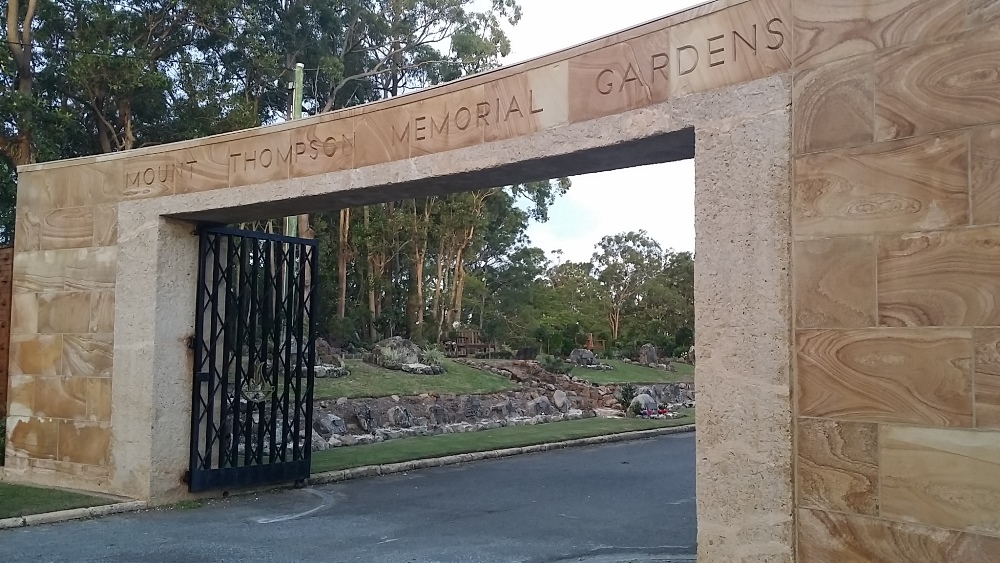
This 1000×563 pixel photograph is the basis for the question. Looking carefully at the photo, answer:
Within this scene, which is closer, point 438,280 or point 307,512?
point 307,512

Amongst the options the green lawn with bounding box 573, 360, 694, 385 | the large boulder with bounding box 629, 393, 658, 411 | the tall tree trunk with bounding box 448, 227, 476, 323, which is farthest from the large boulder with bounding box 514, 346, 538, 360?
the large boulder with bounding box 629, 393, 658, 411

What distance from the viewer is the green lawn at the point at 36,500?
841 centimetres

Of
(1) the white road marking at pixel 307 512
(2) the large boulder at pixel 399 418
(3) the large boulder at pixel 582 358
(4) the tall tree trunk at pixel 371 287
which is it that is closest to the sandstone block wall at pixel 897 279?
(1) the white road marking at pixel 307 512

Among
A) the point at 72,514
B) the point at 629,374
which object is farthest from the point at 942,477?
the point at 629,374

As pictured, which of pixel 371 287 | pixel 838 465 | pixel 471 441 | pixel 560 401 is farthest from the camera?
pixel 371 287

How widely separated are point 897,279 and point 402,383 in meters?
17.8

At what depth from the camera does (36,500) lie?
885 cm

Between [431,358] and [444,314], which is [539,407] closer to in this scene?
[431,358]

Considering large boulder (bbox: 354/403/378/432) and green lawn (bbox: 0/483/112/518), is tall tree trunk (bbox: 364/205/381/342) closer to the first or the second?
large boulder (bbox: 354/403/378/432)

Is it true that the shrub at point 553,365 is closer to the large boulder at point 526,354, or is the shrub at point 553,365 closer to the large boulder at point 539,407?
the large boulder at point 526,354

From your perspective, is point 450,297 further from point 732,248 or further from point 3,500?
point 732,248

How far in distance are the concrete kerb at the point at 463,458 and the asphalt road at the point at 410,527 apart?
0.33m

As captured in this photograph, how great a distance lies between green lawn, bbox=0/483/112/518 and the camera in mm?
8406

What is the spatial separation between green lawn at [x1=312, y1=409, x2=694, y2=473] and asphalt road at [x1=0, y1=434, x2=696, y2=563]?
132 centimetres
